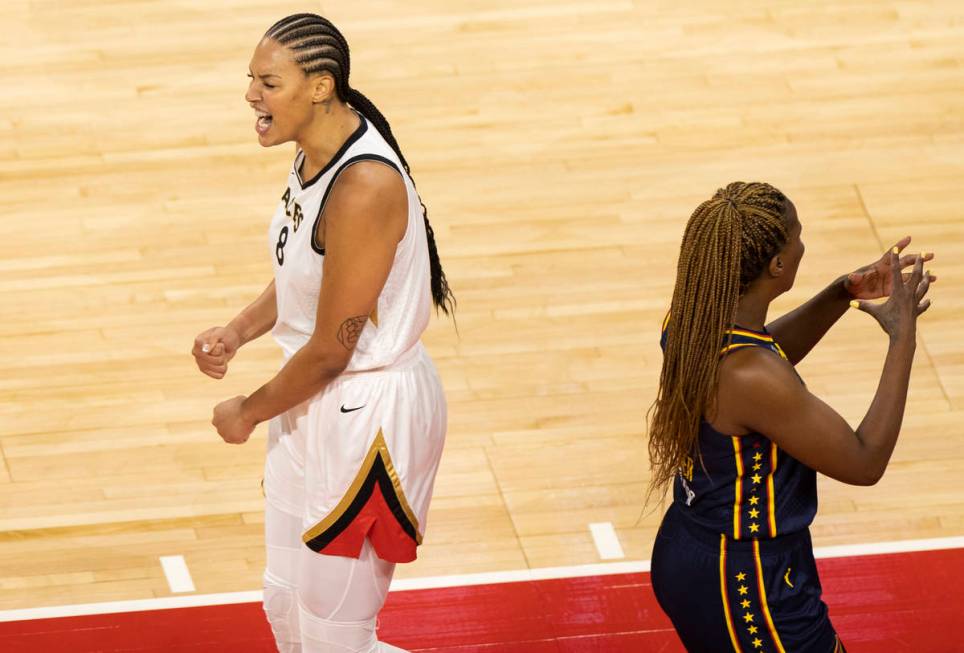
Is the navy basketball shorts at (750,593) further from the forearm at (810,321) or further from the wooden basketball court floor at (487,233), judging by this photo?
the wooden basketball court floor at (487,233)

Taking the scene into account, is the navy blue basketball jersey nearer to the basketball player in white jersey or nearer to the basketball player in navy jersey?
the basketball player in navy jersey

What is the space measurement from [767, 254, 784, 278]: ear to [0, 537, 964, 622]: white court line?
157cm

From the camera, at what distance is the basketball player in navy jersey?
107 inches

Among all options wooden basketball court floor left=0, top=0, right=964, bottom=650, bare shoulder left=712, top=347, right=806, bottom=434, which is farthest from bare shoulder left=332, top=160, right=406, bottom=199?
wooden basketball court floor left=0, top=0, right=964, bottom=650

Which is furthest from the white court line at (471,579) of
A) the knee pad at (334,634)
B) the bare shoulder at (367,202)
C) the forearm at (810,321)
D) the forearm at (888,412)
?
the bare shoulder at (367,202)

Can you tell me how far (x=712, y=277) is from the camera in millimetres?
2742

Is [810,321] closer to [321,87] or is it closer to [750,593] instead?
[750,593]

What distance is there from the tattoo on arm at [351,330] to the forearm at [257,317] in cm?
45

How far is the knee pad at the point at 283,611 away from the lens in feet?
10.8

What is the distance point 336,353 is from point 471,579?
1413 mm

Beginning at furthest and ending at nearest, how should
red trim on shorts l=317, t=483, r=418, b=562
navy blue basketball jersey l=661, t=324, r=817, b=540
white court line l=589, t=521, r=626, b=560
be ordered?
white court line l=589, t=521, r=626, b=560
red trim on shorts l=317, t=483, r=418, b=562
navy blue basketball jersey l=661, t=324, r=817, b=540

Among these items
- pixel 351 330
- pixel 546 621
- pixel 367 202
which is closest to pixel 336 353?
pixel 351 330

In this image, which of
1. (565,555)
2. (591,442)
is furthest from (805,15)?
(565,555)

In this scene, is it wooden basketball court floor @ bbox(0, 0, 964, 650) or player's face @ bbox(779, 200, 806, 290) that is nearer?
player's face @ bbox(779, 200, 806, 290)
